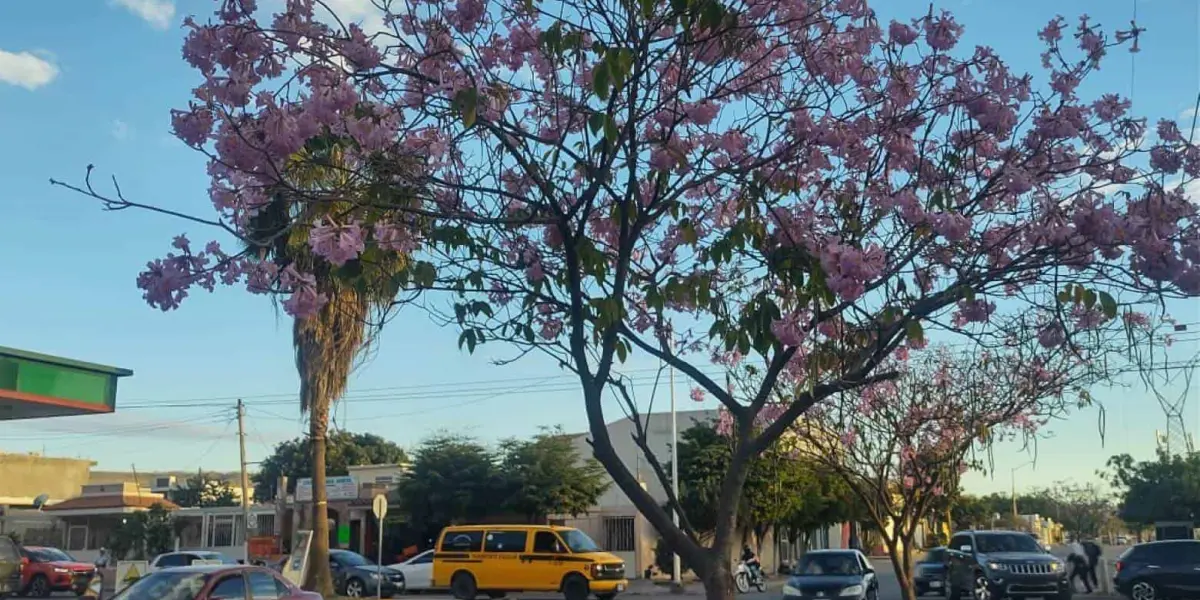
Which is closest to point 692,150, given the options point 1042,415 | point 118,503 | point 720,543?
point 720,543

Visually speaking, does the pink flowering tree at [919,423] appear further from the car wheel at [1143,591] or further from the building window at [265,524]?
the building window at [265,524]

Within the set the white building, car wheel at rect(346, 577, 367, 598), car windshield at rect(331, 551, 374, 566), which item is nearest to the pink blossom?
car wheel at rect(346, 577, 367, 598)

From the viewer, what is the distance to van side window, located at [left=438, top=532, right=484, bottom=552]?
2833cm

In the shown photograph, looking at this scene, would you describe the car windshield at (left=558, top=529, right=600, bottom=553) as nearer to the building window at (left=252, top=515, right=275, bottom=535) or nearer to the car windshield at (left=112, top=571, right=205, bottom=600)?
the car windshield at (left=112, top=571, right=205, bottom=600)

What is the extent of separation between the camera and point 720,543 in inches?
232

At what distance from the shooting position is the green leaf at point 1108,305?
5.65 m

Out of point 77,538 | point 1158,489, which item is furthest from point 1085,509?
point 77,538

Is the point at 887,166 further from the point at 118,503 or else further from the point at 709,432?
the point at 118,503

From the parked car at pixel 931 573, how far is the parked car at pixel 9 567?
2287 cm

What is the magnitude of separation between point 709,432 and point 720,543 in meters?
34.8

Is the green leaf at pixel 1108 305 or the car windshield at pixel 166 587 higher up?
the green leaf at pixel 1108 305

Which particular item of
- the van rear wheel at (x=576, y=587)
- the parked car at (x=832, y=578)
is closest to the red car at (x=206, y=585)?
the parked car at (x=832, y=578)

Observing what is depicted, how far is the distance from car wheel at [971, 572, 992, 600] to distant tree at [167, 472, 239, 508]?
160 feet

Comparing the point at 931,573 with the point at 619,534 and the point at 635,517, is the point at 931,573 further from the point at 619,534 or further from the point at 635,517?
the point at 619,534
